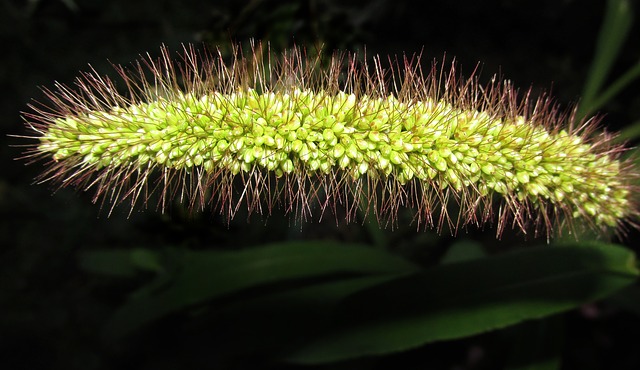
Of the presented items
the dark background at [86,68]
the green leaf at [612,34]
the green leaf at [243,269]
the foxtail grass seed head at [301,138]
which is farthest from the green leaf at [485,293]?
the dark background at [86,68]

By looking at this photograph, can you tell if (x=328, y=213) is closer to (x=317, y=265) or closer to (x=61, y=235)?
(x=317, y=265)

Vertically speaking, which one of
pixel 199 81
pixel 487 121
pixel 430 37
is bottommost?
pixel 487 121

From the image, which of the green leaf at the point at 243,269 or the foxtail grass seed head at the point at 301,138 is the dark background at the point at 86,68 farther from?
the foxtail grass seed head at the point at 301,138

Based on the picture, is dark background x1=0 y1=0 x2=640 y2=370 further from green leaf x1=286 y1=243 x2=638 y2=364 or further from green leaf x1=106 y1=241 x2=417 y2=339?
green leaf x1=286 y1=243 x2=638 y2=364

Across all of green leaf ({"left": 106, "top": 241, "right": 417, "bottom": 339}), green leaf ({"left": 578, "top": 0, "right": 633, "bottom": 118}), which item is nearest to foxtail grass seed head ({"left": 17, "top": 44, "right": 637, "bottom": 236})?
green leaf ({"left": 106, "top": 241, "right": 417, "bottom": 339})

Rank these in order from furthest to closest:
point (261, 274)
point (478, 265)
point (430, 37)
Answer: point (430, 37) < point (261, 274) < point (478, 265)

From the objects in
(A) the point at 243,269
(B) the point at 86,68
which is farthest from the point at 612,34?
(B) the point at 86,68

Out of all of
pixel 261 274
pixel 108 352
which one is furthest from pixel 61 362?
pixel 261 274

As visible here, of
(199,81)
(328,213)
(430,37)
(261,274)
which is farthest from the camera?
(430,37)

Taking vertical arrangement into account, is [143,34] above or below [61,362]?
above
